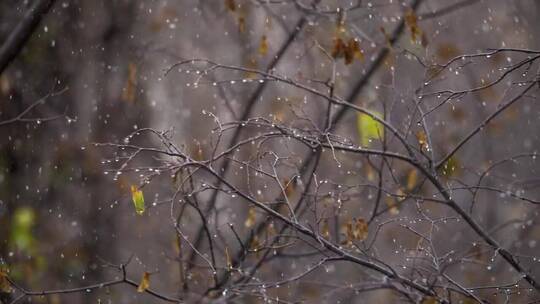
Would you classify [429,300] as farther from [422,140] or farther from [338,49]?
[338,49]

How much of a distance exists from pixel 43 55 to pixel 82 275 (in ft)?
5.88

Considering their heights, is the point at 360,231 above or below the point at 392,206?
below

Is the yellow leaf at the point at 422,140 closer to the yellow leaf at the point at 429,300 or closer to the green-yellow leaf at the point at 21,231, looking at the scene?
the yellow leaf at the point at 429,300

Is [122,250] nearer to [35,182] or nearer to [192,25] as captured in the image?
[35,182]

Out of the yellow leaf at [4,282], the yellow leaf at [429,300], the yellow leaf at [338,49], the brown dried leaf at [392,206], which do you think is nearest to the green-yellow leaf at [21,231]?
the yellow leaf at [4,282]

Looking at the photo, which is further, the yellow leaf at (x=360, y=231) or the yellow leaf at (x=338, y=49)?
the yellow leaf at (x=338, y=49)

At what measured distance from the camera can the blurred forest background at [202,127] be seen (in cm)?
596

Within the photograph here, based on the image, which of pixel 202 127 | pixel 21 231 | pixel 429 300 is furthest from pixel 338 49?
pixel 202 127

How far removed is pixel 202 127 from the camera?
1045cm

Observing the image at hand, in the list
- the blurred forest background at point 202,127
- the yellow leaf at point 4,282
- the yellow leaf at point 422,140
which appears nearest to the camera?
the yellow leaf at point 422,140

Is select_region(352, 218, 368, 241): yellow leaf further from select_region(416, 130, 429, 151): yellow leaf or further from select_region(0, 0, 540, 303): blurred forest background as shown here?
select_region(0, 0, 540, 303): blurred forest background

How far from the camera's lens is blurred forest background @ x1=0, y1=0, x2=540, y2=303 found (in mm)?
5965

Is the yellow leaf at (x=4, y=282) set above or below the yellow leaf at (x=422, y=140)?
below

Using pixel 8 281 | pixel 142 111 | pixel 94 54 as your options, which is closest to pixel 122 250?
pixel 142 111
